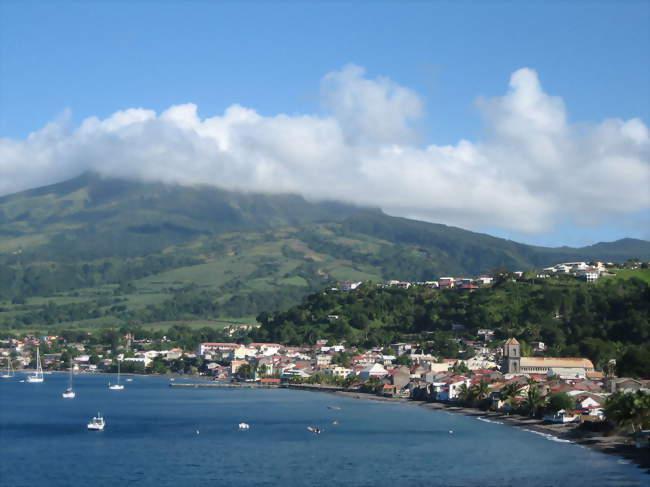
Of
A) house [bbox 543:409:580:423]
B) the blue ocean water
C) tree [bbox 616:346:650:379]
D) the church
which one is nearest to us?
the blue ocean water

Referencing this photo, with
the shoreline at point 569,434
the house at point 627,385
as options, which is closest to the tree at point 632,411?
the shoreline at point 569,434

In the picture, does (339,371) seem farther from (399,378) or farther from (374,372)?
(399,378)

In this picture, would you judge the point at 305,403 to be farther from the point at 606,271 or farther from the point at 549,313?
the point at 606,271

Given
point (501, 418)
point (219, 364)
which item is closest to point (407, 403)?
point (501, 418)

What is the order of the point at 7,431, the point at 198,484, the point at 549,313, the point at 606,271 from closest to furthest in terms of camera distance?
1. the point at 198,484
2. the point at 7,431
3. the point at 549,313
4. the point at 606,271

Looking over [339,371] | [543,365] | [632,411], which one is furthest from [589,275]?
[632,411]

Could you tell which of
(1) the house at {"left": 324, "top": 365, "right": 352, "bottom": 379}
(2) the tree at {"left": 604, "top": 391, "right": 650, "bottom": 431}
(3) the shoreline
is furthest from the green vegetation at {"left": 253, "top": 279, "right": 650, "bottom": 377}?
(2) the tree at {"left": 604, "top": 391, "right": 650, "bottom": 431}

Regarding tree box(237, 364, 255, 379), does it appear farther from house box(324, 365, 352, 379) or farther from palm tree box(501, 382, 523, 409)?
palm tree box(501, 382, 523, 409)
